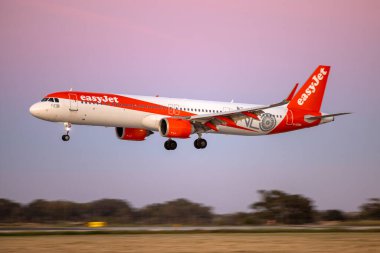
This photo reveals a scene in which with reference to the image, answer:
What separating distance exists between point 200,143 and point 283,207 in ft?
45.9

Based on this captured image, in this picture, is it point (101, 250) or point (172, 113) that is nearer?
point (101, 250)

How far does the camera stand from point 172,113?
195 ft

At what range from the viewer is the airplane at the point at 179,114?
2172 inches

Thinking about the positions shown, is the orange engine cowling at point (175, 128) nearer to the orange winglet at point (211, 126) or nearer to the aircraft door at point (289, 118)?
the orange winglet at point (211, 126)

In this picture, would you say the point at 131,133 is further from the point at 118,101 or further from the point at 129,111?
the point at 118,101

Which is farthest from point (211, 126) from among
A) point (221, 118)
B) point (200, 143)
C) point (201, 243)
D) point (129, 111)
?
point (201, 243)

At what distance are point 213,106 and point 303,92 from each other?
383 inches

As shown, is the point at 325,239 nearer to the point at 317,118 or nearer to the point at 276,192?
the point at 317,118

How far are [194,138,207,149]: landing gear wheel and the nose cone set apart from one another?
46.2 ft

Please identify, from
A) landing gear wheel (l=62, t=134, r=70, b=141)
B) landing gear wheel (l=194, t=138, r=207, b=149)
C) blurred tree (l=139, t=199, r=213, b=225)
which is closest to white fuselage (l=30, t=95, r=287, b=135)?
landing gear wheel (l=62, t=134, r=70, b=141)

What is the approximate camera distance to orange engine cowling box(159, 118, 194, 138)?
57.5 m

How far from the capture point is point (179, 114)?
59.8 m

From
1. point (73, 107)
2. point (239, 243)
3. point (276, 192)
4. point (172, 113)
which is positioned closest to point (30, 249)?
point (239, 243)

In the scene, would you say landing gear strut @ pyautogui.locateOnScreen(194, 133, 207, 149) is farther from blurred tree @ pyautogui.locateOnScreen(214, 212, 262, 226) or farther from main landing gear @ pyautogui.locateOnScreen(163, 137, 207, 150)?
blurred tree @ pyautogui.locateOnScreen(214, 212, 262, 226)
